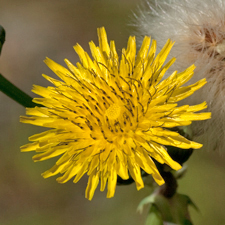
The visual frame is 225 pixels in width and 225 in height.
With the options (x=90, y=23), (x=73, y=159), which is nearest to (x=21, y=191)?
(x=90, y=23)

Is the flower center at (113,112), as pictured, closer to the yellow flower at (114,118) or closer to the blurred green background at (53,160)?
the yellow flower at (114,118)

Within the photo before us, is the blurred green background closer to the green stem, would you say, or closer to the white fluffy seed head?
the white fluffy seed head

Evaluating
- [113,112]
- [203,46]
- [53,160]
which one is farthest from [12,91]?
[53,160]

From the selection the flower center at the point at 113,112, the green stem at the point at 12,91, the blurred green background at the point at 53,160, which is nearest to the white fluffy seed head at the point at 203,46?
the flower center at the point at 113,112

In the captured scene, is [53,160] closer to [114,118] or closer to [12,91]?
[12,91]

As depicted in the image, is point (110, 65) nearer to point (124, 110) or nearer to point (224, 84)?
point (124, 110)

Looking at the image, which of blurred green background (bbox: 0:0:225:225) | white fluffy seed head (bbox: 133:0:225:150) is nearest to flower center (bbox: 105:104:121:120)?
white fluffy seed head (bbox: 133:0:225:150)
